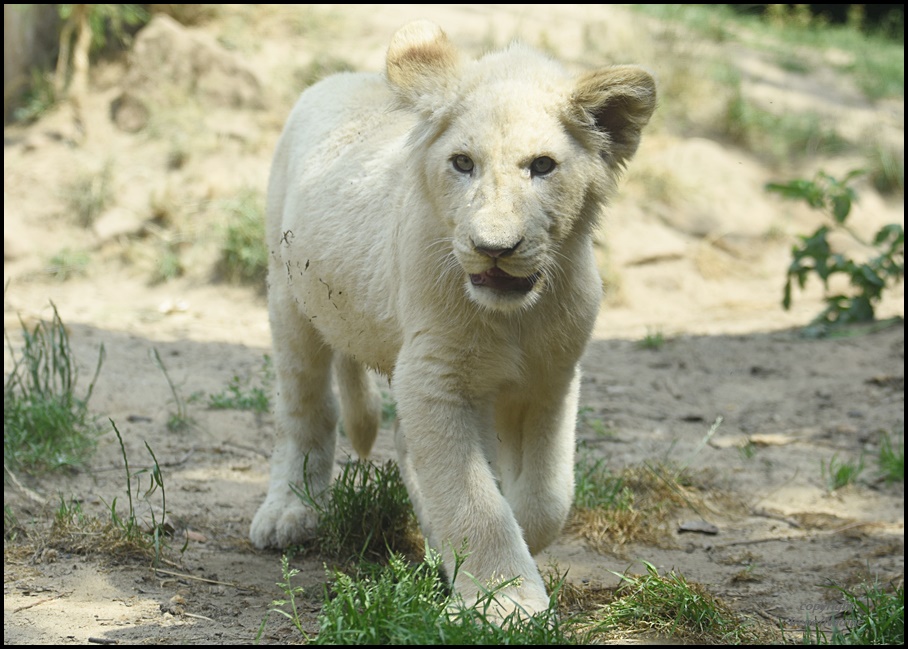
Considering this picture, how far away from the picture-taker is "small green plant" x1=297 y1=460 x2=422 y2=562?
4656mm

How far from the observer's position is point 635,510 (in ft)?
17.4

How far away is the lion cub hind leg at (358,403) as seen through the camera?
5.44m

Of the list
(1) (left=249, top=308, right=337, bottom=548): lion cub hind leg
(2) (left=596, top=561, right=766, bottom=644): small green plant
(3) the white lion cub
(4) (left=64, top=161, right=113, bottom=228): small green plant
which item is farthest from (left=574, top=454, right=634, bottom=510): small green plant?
(4) (left=64, top=161, right=113, bottom=228): small green plant

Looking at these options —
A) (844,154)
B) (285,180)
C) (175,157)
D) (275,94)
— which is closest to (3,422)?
(285,180)

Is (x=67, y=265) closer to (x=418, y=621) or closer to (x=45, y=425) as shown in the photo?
(x=45, y=425)

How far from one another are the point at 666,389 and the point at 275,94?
5533mm

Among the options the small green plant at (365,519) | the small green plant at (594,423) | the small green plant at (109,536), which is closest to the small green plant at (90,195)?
the small green plant at (594,423)

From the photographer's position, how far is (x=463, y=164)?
371cm

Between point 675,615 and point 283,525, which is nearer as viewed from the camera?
point 675,615

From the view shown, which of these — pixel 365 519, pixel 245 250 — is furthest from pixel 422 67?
pixel 245 250

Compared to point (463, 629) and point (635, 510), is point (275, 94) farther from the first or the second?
point (463, 629)

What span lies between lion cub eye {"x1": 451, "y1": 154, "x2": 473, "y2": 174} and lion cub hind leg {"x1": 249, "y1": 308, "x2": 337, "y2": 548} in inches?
71.1

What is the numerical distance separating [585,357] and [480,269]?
4.94 meters

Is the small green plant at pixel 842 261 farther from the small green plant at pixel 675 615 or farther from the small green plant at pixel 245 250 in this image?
the small green plant at pixel 675 615
